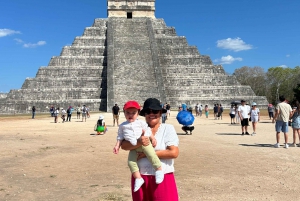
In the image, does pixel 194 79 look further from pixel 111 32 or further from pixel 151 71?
pixel 111 32

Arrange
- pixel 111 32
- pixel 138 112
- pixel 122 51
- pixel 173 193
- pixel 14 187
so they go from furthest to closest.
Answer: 1. pixel 111 32
2. pixel 122 51
3. pixel 14 187
4. pixel 138 112
5. pixel 173 193

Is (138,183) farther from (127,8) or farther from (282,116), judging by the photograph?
(127,8)

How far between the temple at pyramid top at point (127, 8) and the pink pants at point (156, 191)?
135ft

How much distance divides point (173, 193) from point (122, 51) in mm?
32187

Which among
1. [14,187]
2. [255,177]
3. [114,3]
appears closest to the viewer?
[14,187]

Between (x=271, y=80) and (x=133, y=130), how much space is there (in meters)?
58.5

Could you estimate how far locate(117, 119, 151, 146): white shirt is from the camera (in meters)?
2.91

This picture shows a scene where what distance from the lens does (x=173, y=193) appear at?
117 inches

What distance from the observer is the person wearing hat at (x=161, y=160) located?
295 cm

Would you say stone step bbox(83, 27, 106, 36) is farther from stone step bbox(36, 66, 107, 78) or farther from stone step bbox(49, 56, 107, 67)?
stone step bbox(36, 66, 107, 78)

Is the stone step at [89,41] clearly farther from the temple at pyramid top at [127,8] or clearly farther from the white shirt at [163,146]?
the white shirt at [163,146]

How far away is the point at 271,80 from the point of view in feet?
187

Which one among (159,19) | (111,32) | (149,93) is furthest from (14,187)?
(159,19)

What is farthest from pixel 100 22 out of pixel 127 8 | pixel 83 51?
pixel 83 51
